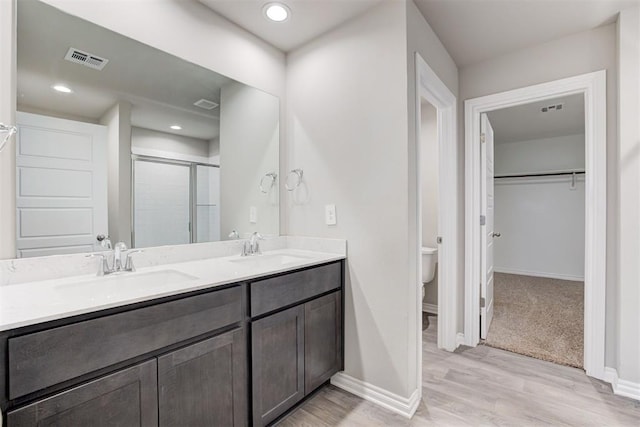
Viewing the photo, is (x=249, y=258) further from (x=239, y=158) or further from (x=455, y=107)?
(x=455, y=107)

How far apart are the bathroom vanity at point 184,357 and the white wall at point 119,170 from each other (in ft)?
1.13

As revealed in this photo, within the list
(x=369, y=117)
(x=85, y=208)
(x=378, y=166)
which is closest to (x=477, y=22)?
(x=369, y=117)

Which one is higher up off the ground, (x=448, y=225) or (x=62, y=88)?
(x=62, y=88)

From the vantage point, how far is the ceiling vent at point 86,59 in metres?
1.39

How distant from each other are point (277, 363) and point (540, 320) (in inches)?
116

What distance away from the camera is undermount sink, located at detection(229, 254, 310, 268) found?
1.84m

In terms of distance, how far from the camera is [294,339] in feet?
5.28

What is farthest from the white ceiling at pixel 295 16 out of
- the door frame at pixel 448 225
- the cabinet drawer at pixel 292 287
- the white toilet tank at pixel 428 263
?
the white toilet tank at pixel 428 263

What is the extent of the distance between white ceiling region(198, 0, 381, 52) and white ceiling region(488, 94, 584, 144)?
2.21 meters

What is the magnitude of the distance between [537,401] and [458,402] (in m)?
0.48

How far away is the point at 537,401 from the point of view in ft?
5.99

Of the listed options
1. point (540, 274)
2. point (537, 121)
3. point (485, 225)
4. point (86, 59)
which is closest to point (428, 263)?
point (485, 225)

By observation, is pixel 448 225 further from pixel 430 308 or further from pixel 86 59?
pixel 86 59

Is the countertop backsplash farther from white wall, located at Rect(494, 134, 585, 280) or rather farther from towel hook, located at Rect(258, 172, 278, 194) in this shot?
white wall, located at Rect(494, 134, 585, 280)
